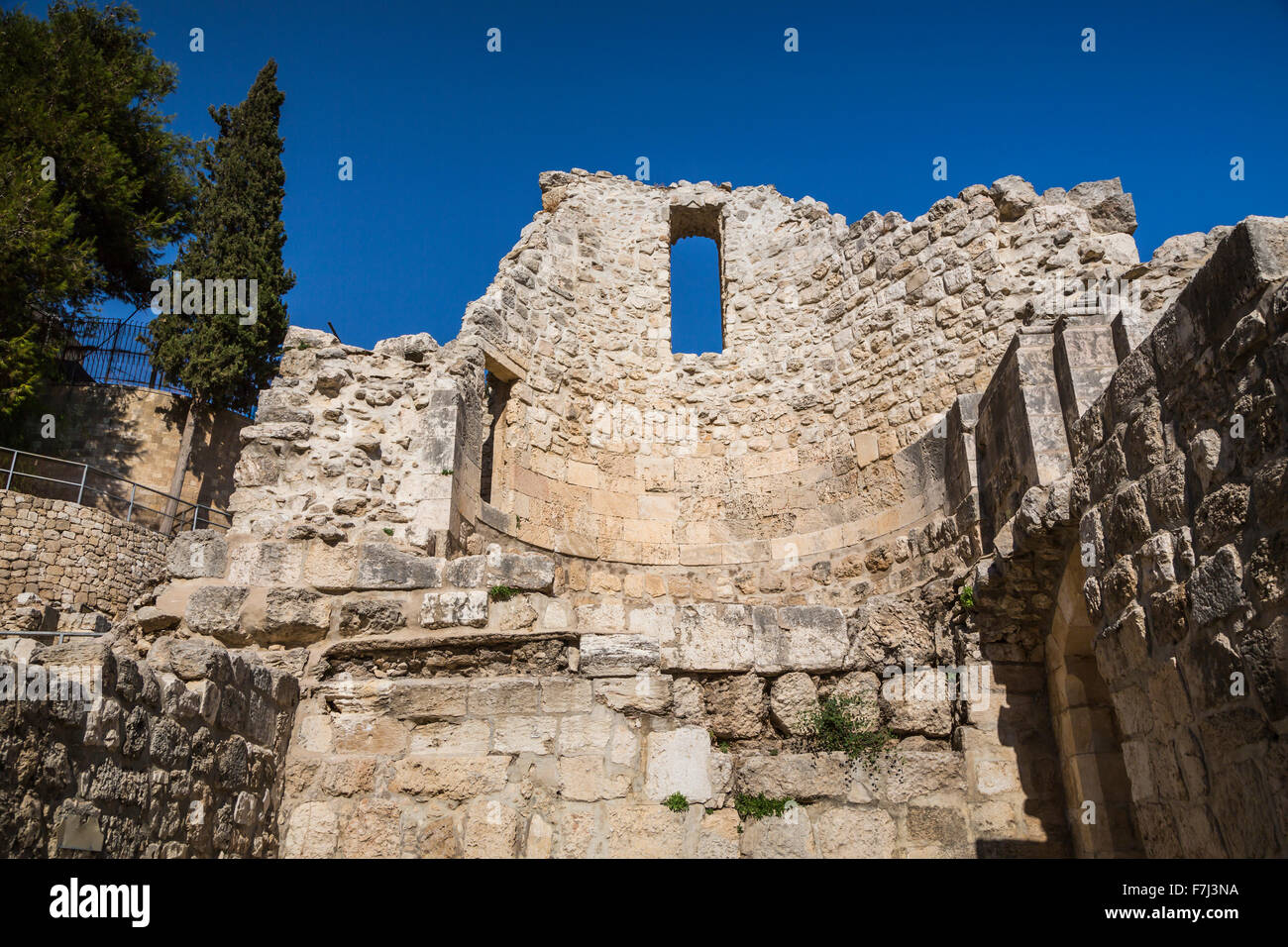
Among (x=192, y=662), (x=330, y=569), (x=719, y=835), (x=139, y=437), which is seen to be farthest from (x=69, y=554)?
(x=719, y=835)

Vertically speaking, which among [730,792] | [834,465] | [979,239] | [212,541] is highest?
[979,239]

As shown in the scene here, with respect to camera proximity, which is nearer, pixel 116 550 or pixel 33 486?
pixel 116 550

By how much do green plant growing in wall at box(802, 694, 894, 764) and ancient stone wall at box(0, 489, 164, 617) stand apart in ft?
36.3

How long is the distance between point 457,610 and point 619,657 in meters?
1.02

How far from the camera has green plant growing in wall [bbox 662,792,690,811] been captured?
4.80 meters

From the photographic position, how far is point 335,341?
7.79 metres

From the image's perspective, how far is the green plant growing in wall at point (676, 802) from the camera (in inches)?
189

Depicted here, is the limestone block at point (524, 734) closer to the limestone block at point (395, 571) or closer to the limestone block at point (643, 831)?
the limestone block at point (643, 831)

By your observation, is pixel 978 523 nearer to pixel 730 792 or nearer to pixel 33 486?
pixel 730 792

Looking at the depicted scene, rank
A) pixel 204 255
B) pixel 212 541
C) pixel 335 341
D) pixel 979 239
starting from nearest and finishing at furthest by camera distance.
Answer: pixel 212 541 → pixel 335 341 → pixel 979 239 → pixel 204 255

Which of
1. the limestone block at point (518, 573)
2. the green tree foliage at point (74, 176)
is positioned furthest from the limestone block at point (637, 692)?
the green tree foliage at point (74, 176)

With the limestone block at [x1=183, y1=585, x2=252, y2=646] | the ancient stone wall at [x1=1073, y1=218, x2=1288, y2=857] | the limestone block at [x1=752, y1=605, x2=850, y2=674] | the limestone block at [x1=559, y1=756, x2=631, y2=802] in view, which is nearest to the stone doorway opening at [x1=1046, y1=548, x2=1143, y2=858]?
the ancient stone wall at [x1=1073, y1=218, x2=1288, y2=857]

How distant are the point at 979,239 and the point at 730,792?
697 centimetres

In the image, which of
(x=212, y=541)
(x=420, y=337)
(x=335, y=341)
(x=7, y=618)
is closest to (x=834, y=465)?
(x=420, y=337)
